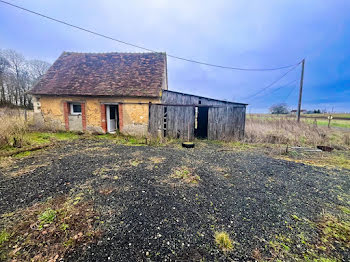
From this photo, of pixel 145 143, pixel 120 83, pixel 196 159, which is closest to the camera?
pixel 196 159

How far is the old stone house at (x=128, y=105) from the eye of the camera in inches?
381

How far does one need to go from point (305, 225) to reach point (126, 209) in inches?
130

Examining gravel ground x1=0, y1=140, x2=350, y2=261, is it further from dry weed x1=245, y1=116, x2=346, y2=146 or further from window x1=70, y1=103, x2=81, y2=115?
window x1=70, y1=103, x2=81, y2=115

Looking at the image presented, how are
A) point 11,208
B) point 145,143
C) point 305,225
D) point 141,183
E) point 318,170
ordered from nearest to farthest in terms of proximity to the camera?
point 305,225, point 11,208, point 141,183, point 318,170, point 145,143

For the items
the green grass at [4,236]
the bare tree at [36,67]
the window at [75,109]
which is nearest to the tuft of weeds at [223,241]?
the green grass at [4,236]

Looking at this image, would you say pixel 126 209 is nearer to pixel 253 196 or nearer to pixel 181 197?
pixel 181 197

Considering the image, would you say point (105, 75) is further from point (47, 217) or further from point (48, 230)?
point (48, 230)

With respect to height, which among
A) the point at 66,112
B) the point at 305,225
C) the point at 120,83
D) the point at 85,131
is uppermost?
the point at 120,83

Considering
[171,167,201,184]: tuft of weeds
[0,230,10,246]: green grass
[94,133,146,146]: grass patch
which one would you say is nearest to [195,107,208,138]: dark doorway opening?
[94,133,146,146]: grass patch

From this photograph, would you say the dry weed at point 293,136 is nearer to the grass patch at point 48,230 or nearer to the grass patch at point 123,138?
the grass patch at point 123,138

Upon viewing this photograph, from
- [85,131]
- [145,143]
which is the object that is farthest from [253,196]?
[85,131]

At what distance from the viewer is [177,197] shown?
3383 millimetres

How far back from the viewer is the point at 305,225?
2664 mm

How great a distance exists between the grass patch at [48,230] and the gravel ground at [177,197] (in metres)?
0.21
